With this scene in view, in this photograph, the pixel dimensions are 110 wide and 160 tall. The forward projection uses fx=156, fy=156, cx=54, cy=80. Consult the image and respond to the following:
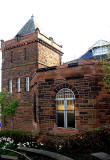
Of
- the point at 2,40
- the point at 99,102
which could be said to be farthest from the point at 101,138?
the point at 2,40

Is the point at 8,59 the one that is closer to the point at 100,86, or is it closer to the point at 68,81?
the point at 68,81

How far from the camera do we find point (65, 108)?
385 inches

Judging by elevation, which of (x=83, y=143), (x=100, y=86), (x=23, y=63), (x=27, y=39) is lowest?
(x=83, y=143)

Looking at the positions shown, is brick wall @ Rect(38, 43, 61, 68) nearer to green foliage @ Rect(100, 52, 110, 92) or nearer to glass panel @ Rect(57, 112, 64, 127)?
Answer: glass panel @ Rect(57, 112, 64, 127)

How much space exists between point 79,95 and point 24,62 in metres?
10.9

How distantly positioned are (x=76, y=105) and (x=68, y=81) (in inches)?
60.9

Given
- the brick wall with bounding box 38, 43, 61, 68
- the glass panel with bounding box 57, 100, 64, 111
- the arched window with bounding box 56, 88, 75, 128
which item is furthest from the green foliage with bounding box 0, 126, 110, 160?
the brick wall with bounding box 38, 43, 61, 68

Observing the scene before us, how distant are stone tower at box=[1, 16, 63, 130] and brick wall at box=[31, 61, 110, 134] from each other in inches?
283

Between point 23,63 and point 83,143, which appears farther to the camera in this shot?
point 23,63

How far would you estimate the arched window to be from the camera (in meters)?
9.55

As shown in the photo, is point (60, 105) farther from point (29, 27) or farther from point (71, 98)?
point (29, 27)

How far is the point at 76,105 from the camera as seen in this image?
9.30m

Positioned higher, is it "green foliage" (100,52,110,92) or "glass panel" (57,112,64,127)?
"green foliage" (100,52,110,92)

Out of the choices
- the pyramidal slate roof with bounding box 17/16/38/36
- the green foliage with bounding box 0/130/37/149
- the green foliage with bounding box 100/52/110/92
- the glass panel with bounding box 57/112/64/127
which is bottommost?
the green foliage with bounding box 0/130/37/149
